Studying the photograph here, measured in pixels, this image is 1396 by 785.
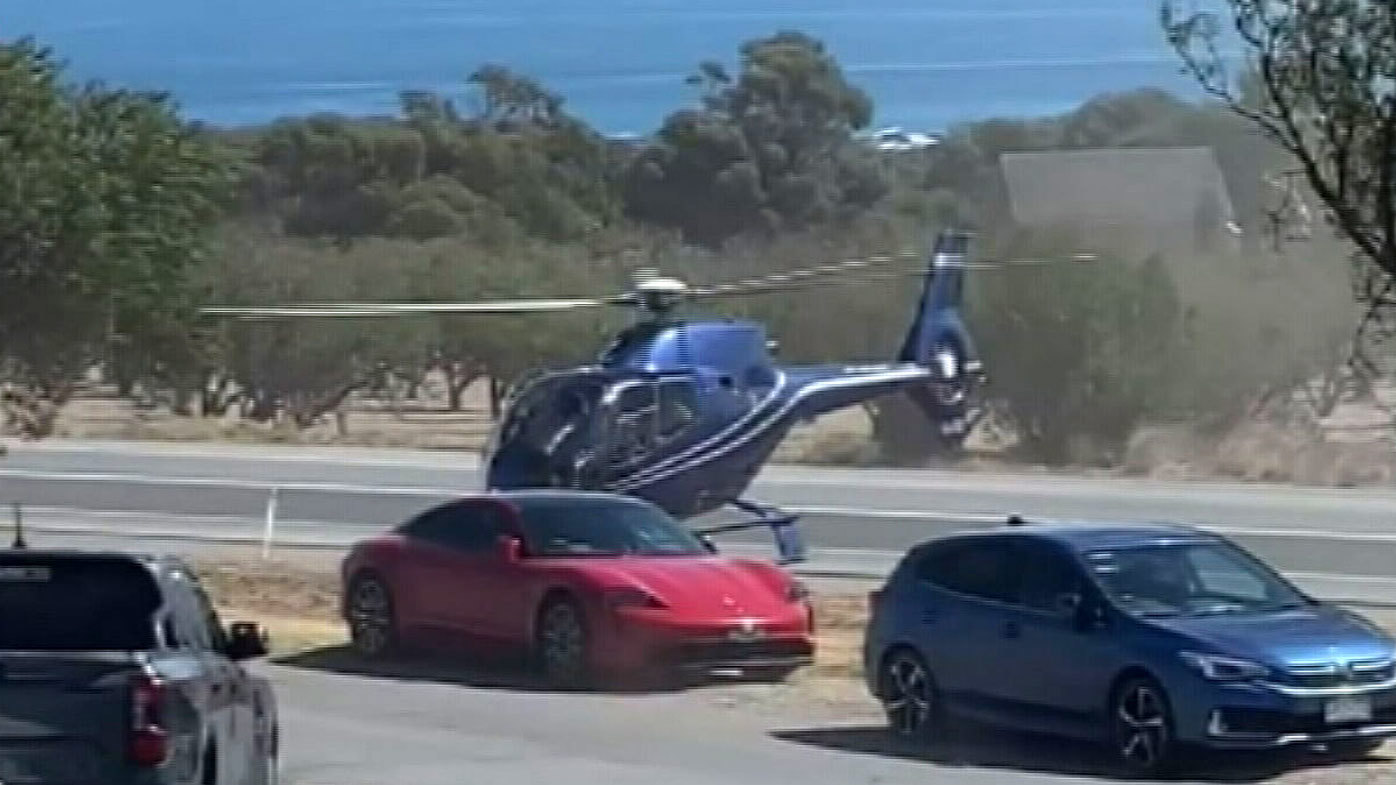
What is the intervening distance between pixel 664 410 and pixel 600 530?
7027 mm

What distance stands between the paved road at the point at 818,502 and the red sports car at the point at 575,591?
9273 mm

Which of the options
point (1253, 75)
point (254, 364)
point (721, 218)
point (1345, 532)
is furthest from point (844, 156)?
point (1253, 75)

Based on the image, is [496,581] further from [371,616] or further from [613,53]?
[613,53]

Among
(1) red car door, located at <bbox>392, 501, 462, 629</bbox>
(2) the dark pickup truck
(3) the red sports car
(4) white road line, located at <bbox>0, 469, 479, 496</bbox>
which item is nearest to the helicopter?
(1) red car door, located at <bbox>392, 501, 462, 629</bbox>

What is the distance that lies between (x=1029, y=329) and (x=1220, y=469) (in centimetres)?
444

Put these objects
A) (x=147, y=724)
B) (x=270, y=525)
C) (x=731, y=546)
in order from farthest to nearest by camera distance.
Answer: (x=270, y=525), (x=731, y=546), (x=147, y=724)

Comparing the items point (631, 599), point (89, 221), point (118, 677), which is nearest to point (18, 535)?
point (631, 599)

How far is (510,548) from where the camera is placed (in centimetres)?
2739

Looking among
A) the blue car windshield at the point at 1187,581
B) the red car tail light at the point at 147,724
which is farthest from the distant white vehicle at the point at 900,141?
the red car tail light at the point at 147,724

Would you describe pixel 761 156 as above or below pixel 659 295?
above

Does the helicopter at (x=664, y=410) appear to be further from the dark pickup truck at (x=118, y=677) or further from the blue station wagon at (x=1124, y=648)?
the dark pickup truck at (x=118, y=677)

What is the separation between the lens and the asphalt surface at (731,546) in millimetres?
21578

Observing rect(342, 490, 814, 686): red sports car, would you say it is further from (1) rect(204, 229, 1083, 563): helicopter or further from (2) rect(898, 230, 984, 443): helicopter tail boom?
(2) rect(898, 230, 984, 443): helicopter tail boom

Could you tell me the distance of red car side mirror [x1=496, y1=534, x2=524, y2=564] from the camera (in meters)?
27.3
